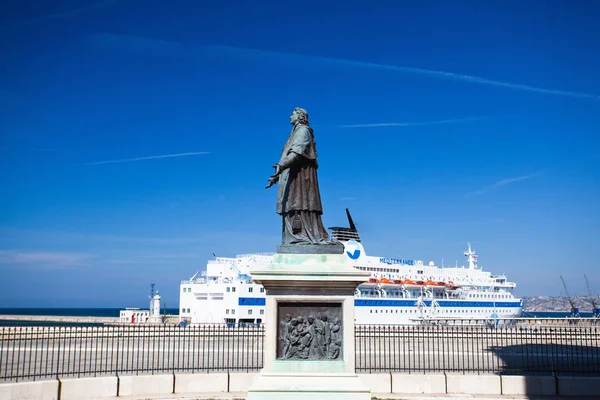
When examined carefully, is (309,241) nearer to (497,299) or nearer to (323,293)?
(323,293)

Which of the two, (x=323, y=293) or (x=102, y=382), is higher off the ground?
(x=323, y=293)

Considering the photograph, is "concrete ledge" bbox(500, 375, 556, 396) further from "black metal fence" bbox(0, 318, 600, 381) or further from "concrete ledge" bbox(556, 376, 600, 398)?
"black metal fence" bbox(0, 318, 600, 381)

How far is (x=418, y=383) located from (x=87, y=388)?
7797 mm

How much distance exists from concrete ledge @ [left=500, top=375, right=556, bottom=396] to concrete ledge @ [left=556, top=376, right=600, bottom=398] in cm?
21

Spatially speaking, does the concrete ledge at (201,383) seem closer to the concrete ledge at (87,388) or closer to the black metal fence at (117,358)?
the black metal fence at (117,358)

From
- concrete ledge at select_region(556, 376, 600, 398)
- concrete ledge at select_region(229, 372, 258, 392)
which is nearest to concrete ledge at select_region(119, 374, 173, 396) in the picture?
concrete ledge at select_region(229, 372, 258, 392)

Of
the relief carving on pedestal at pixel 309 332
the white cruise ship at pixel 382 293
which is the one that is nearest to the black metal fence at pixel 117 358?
the relief carving on pedestal at pixel 309 332

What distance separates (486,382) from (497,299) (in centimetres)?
6473

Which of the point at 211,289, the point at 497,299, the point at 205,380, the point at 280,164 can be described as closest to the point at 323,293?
the point at 280,164

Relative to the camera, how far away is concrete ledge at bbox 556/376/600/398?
1327 cm

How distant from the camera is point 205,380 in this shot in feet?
43.0

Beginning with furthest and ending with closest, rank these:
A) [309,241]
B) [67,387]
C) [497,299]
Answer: [497,299]
[67,387]
[309,241]

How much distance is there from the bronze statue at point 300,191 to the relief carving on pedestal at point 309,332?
121 cm

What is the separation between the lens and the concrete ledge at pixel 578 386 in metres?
13.3
